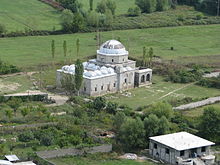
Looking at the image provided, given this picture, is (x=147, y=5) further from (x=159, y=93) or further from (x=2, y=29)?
(x=159, y=93)

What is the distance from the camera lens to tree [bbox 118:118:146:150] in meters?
59.1

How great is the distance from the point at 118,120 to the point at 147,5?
69.2m

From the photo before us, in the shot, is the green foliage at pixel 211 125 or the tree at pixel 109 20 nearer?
the green foliage at pixel 211 125

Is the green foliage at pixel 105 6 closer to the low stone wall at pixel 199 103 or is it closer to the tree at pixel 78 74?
the tree at pixel 78 74

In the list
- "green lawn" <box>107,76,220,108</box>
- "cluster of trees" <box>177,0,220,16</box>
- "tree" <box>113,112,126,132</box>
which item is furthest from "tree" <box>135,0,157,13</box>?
"tree" <box>113,112,126,132</box>

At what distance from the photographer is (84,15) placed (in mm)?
119188

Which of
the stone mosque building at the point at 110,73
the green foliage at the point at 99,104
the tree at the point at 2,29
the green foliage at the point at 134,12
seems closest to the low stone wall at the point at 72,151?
the green foliage at the point at 99,104

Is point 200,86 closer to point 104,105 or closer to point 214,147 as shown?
point 104,105

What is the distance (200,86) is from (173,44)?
82.3ft

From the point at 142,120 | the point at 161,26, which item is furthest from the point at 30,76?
the point at 161,26

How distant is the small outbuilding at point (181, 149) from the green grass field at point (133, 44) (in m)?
35.4

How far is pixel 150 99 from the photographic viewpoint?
76.7m

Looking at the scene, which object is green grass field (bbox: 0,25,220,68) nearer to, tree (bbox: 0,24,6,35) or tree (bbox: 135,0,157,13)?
tree (bbox: 0,24,6,35)

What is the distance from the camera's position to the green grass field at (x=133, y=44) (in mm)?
95938
